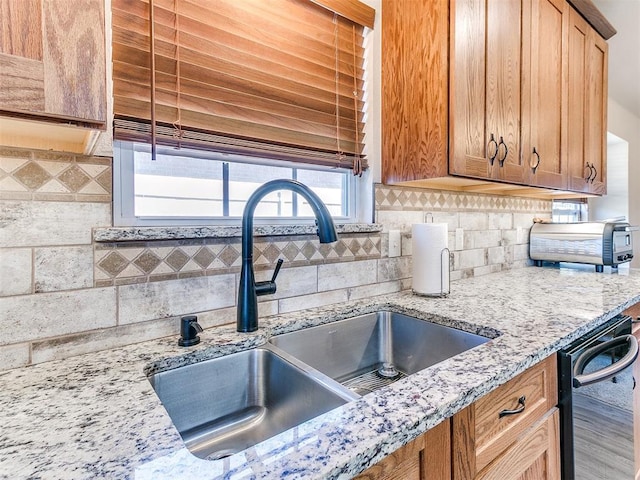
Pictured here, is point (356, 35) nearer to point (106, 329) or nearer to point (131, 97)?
point (131, 97)

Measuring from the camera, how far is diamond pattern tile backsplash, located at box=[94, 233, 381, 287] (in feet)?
2.80

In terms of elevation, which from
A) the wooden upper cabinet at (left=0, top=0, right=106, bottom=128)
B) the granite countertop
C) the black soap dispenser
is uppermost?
the wooden upper cabinet at (left=0, top=0, right=106, bottom=128)

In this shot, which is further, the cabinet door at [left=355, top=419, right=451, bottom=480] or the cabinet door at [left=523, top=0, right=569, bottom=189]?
the cabinet door at [left=523, top=0, right=569, bottom=189]

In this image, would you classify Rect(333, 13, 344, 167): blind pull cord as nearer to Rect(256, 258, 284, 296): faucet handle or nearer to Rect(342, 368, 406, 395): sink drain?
A: Rect(256, 258, 284, 296): faucet handle

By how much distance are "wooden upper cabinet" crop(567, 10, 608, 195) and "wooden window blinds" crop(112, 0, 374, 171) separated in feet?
4.18

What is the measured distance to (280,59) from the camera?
3.82 feet

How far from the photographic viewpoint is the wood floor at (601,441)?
918mm

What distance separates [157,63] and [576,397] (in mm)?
1463

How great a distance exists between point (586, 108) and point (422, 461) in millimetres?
2258

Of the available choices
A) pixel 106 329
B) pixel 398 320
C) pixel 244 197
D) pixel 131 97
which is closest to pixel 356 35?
pixel 244 197

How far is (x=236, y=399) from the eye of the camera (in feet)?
2.87

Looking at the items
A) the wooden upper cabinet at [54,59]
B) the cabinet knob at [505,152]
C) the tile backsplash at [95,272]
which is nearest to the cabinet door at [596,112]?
the cabinet knob at [505,152]

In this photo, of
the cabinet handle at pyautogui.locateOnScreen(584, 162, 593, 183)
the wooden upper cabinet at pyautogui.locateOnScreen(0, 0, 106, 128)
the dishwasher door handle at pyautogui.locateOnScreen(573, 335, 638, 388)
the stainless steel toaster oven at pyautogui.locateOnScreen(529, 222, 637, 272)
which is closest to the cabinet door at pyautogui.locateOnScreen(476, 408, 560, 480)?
the dishwasher door handle at pyautogui.locateOnScreen(573, 335, 638, 388)

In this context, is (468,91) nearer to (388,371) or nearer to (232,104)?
(232,104)
